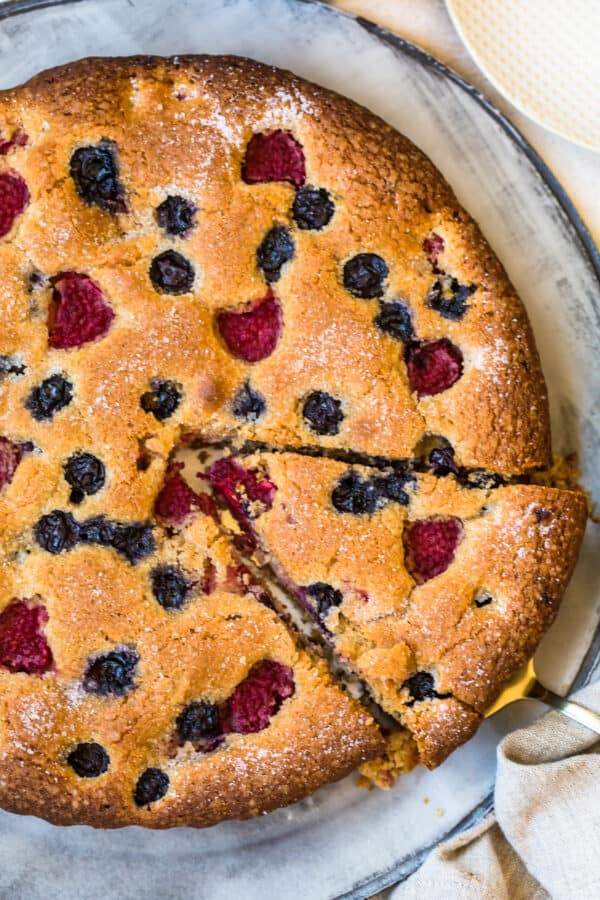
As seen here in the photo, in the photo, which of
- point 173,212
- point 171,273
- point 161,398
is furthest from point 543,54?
point 161,398

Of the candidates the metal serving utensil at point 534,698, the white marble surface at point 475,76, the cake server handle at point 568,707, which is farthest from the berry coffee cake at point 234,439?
the white marble surface at point 475,76

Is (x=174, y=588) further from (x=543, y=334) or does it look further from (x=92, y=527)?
(x=543, y=334)

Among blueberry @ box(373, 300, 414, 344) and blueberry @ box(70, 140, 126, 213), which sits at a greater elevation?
blueberry @ box(373, 300, 414, 344)

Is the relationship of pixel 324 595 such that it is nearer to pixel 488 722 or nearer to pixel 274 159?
pixel 488 722

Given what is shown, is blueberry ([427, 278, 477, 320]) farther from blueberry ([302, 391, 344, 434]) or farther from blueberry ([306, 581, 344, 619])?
blueberry ([306, 581, 344, 619])

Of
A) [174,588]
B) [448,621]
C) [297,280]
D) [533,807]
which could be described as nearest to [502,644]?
[448,621]

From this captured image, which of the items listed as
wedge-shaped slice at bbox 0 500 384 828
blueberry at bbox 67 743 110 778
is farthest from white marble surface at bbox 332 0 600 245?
blueberry at bbox 67 743 110 778
